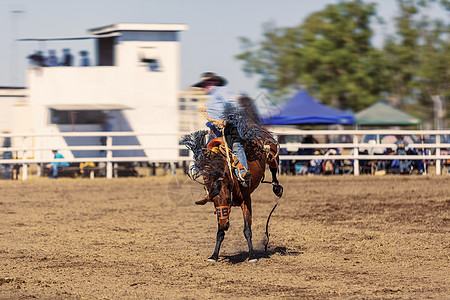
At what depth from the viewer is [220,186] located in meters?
8.16

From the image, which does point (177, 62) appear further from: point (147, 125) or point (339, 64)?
point (339, 64)

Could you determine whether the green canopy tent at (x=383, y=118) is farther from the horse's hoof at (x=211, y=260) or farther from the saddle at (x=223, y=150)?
the horse's hoof at (x=211, y=260)

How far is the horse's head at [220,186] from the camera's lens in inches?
320

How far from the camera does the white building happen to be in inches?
976

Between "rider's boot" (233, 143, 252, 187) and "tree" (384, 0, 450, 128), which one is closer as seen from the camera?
"rider's boot" (233, 143, 252, 187)

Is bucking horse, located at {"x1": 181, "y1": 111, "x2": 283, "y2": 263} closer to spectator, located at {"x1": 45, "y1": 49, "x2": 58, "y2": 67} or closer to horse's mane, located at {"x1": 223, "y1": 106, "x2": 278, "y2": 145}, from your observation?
horse's mane, located at {"x1": 223, "y1": 106, "x2": 278, "y2": 145}

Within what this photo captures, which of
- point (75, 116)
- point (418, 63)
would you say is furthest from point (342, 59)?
point (75, 116)

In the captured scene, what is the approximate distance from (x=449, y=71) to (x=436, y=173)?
2154 cm

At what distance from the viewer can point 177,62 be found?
25609 millimetres

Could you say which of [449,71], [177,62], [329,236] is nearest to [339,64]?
[449,71]

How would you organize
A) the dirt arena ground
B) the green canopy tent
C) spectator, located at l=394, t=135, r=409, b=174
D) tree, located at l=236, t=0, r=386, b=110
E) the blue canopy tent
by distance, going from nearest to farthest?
the dirt arena ground
spectator, located at l=394, t=135, r=409, b=174
the blue canopy tent
the green canopy tent
tree, located at l=236, t=0, r=386, b=110

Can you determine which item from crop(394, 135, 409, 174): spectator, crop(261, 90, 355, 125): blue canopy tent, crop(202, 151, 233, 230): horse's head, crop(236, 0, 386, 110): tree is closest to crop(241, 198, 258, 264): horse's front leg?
crop(202, 151, 233, 230): horse's head

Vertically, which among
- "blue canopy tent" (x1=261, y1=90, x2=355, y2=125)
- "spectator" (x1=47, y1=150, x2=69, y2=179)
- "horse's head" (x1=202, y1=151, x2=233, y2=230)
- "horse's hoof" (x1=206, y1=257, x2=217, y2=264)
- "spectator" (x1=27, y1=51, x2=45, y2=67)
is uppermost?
"spectator" (x1=27, y1=51, x2=45, y2=67)

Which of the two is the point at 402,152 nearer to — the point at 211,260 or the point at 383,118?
the point at 383,118
